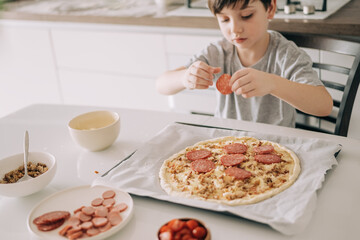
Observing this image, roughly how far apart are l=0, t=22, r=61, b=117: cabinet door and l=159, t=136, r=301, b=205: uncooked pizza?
1.91 m

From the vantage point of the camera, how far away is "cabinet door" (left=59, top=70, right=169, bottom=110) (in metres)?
2.50

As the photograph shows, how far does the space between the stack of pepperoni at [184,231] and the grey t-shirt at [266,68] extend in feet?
2.66

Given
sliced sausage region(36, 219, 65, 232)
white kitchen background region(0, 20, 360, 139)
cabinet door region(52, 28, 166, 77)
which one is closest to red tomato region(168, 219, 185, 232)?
sliced sausage region(36, 219, 65, 232)

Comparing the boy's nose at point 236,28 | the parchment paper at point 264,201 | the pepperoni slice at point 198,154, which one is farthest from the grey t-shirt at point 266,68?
the pepperoni slice at point 198,154

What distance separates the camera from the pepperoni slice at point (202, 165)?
107 cm

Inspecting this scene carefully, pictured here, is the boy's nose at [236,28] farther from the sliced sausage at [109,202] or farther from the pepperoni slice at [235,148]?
the sliced sausage at [109,202]

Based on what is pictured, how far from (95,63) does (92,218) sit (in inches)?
72.3

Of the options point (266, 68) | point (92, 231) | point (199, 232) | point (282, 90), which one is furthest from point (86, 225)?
point (266, 68)

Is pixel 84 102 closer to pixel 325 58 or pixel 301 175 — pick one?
pixel 325 58

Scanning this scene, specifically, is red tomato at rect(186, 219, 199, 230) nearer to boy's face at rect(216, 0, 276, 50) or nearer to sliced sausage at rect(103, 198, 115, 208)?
sliced sausage at rect(103, 198, 115, 208)

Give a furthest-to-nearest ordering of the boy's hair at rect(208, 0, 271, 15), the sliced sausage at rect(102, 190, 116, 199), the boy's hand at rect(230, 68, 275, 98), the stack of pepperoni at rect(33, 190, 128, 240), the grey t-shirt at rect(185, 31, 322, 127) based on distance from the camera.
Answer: the grey t-shirt at rect(185, 31, 322, 127) < the boy's hair at rect(208, 0, 271, 15) < the boy's hand at rect(230, 68, 275, 98) < the sliced sausage at rect(102, 190, 116, 199) < the stack of pepperoni at rect(33, 190, 128, 240)

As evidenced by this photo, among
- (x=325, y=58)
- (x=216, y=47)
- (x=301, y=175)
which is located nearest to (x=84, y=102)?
(x=216, y=47)

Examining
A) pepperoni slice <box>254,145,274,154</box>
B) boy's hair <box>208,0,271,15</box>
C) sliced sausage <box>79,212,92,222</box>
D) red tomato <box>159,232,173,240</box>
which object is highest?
boy's hair <box>208,0,271,15</box>

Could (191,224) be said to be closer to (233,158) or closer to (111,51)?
(233,158)
